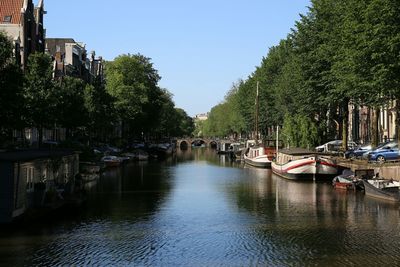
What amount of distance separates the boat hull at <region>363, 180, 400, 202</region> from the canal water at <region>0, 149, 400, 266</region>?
596 millimetres

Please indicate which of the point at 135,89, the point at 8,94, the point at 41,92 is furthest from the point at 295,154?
the point at 135,89

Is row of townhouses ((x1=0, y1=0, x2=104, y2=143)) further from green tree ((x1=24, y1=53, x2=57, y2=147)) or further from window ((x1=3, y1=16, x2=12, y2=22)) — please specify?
green tree ((x1=24, y1=53, x2=57, y2=147))

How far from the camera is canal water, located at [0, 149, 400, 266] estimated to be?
22609 millimetres

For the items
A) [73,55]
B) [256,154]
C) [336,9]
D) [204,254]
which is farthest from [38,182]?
[73,55]

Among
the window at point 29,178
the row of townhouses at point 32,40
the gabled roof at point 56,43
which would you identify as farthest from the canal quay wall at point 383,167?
the gabled roof at point 56,43

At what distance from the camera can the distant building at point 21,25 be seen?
68375 millimetres

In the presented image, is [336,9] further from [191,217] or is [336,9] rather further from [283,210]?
[191,217]

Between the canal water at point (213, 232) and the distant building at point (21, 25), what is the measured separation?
97.5 ft

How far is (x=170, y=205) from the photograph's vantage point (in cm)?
3847

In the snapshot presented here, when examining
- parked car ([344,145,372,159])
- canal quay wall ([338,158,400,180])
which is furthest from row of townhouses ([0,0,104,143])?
parked car ([344,145,372,159])

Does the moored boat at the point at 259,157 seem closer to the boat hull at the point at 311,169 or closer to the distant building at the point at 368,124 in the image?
the distant building at the point at 368,124

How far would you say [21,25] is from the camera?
226ft

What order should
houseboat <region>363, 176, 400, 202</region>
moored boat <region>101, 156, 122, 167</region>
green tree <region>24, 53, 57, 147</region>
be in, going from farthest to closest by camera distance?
moored boat <region>101, 156, 122, 167</region>, green tree <region>24, 53, 57, 147</region>, houseboat <region>363, 176, 400, 202</region>

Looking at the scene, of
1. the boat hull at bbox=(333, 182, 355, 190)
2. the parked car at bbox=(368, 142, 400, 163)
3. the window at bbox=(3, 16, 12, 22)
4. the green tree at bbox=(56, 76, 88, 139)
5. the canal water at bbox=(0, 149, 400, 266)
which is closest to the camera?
the canal water at bbox=(0, 149, 400, 266)
